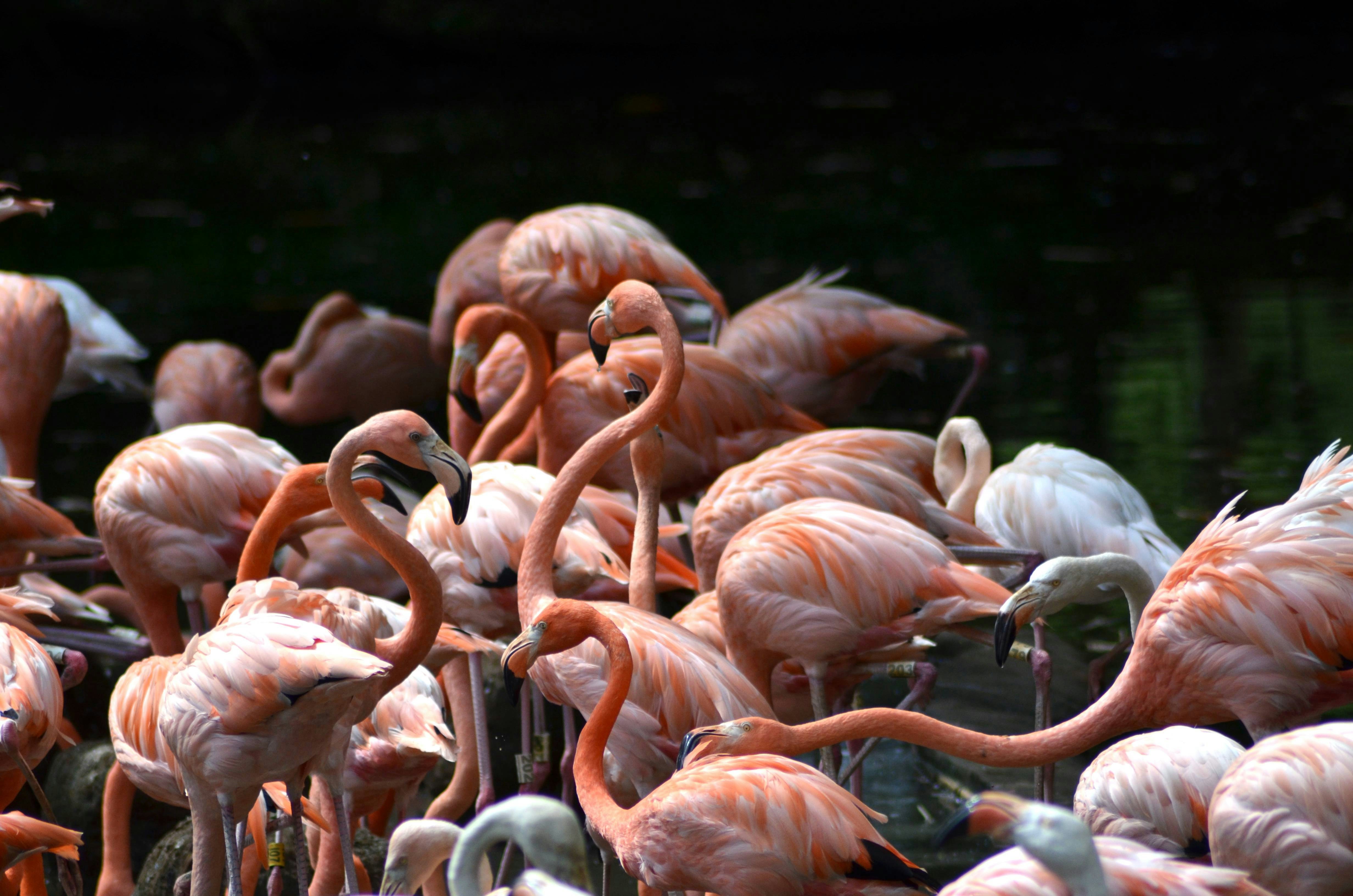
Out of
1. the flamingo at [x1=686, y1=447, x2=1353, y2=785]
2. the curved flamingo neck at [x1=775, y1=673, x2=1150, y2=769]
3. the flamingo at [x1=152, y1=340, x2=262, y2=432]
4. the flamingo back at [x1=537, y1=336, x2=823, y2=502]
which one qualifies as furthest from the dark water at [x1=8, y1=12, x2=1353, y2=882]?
the curved flamingo neck at [x1=775, y1=673, x2=1150, y2=769]

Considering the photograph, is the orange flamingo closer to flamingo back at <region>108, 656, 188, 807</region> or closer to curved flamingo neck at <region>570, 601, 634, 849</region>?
flamingo back at <region>108, 656, 188, 807</region>

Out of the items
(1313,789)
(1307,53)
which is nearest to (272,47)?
(1307,53)

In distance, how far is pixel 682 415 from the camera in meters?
4.36

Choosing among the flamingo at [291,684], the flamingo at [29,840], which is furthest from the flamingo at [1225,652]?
the flamingo at [29,840]

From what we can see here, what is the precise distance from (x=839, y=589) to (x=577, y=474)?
62cm

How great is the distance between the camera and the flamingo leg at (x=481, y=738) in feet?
11.2

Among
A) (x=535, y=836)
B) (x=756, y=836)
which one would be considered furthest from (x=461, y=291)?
(x=535, y=836)

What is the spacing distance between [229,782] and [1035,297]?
6.15m

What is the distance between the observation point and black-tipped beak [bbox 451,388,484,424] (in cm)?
440

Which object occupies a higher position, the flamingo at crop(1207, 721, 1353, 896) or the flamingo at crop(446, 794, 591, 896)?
the flamingo at crop(446, 794, 591, 896)

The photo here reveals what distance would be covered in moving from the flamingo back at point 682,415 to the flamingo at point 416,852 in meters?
2.06

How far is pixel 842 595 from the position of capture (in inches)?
123

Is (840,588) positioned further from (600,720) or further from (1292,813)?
(1292,813)

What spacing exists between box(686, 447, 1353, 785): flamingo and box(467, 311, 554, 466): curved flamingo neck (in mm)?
2021
